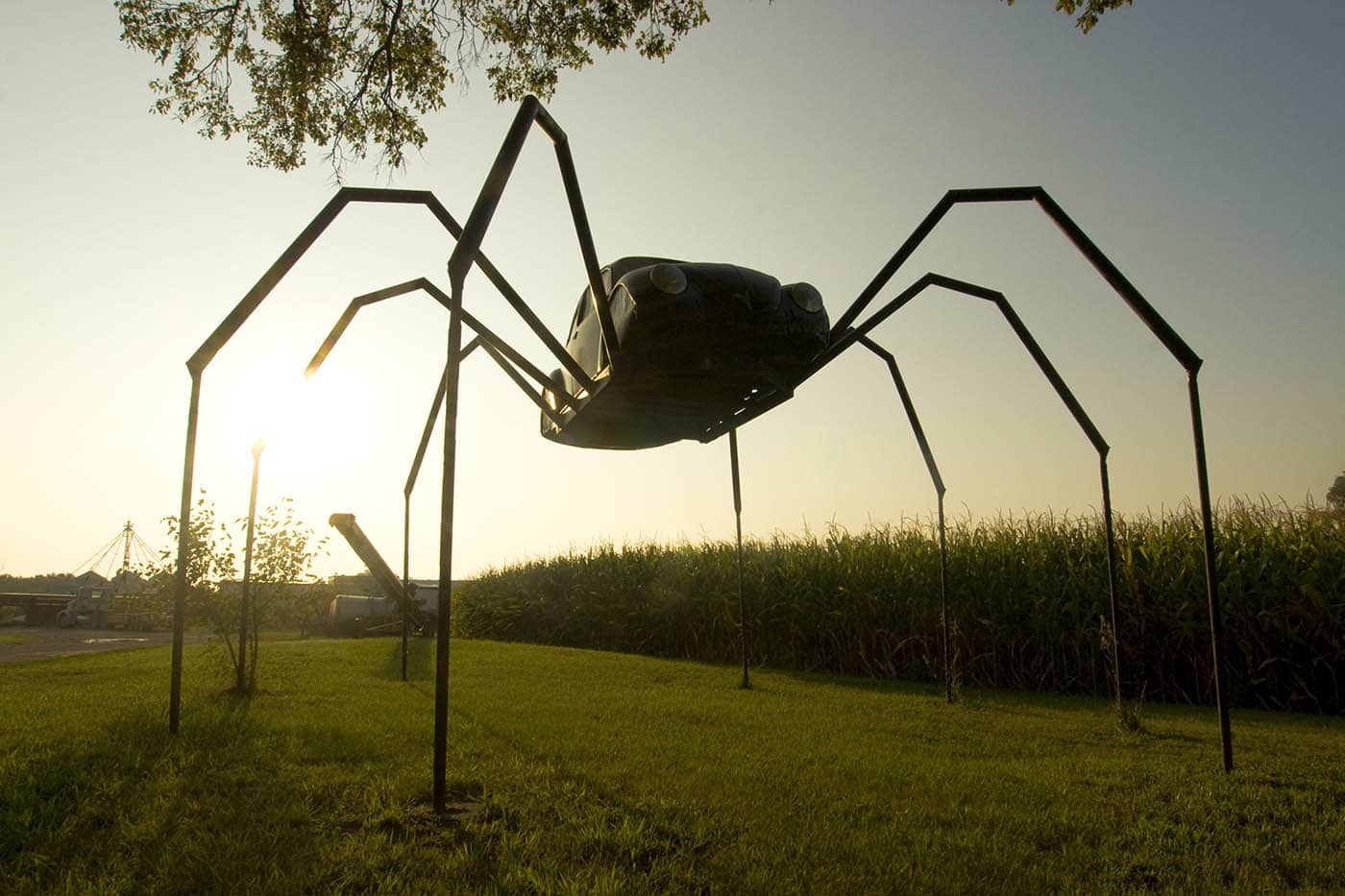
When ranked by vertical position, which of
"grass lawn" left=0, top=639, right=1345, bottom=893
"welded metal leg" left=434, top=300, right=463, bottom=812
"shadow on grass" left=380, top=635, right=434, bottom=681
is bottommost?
"shadow on grass" left=380, top=635, right=434, bottom=681

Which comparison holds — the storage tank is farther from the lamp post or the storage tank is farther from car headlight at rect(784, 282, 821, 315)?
car headlight at rect(784, 282, 821, 315)

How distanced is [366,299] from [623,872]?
4928mm

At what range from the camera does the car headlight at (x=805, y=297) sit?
5465mm

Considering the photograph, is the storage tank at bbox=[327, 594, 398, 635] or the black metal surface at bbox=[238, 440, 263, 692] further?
the storage tank at bbox=[327, 594, 398, 635]

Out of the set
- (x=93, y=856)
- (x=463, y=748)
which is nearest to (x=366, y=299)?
(x=463, y=748)

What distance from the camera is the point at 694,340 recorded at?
5340mm

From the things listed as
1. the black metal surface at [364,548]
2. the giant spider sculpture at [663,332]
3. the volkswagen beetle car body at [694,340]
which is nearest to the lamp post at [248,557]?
the giant spider sculpture at [663,332]

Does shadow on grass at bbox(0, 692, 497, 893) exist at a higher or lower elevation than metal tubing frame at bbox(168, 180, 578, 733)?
lower

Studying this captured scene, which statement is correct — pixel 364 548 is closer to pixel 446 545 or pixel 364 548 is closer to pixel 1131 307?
pixel 446 545

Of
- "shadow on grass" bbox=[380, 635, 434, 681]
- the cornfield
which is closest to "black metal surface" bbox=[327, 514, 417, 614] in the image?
"shadow on grass" bbox=[380, 635, 434, 681]

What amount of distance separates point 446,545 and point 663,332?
1994 mm

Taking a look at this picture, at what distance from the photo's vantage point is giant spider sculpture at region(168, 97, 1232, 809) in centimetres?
429

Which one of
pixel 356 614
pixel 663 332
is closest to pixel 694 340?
pixel 663 332

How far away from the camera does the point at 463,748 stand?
5898 millimetres
